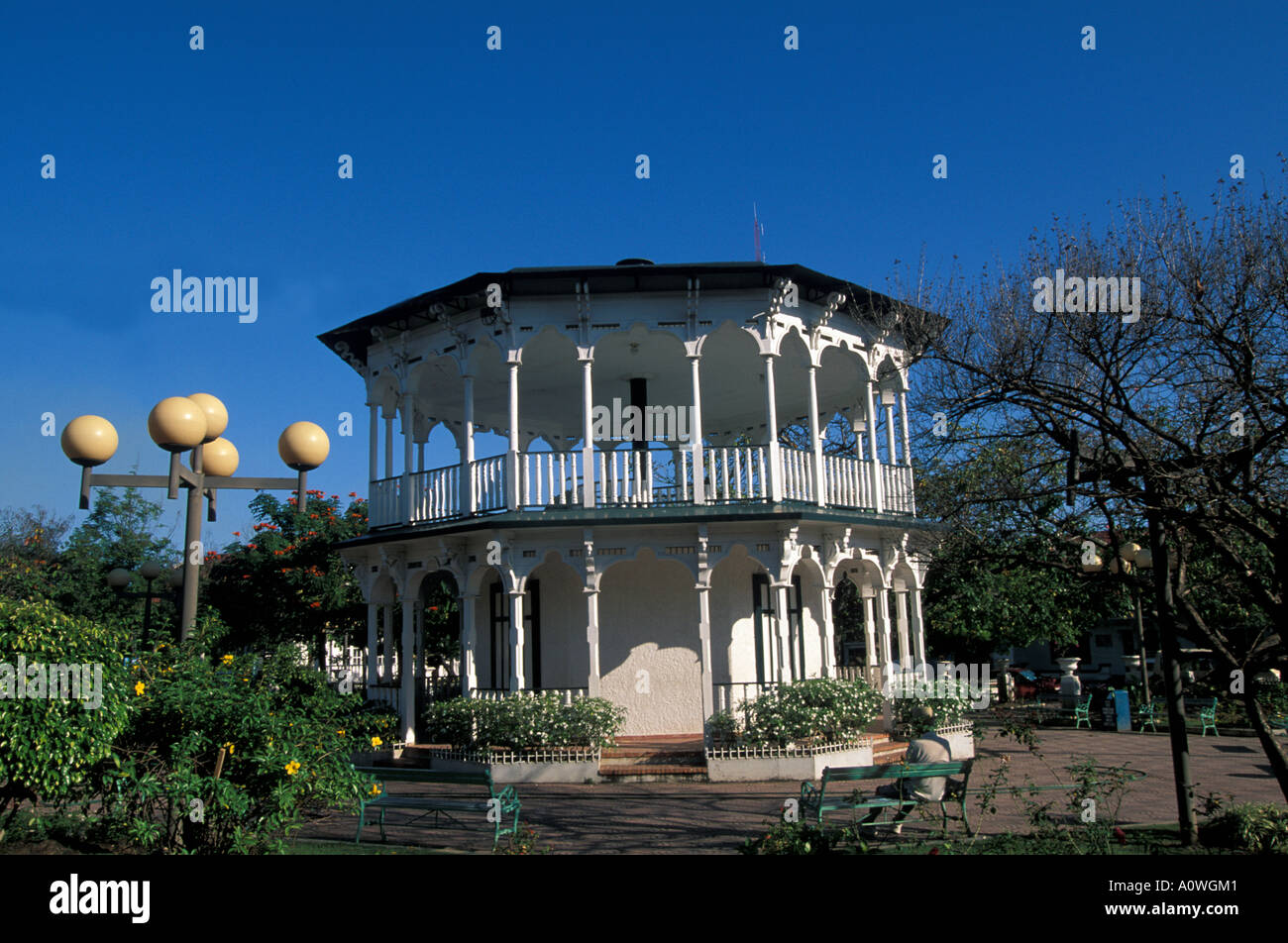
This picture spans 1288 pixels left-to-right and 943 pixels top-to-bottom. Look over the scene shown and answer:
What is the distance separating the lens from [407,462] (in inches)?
742

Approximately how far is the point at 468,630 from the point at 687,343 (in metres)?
6.50

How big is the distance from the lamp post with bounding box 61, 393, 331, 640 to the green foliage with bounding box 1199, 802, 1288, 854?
32.9 ft

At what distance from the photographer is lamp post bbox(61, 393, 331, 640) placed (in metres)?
9.45

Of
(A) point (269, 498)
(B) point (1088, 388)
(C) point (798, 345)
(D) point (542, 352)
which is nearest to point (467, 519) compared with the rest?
(D) point (542, 352)

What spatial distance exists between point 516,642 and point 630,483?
3.38 meters

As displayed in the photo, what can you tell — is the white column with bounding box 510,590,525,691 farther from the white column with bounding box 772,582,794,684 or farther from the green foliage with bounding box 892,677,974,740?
the green foliage with bounding box 892,677,974,740

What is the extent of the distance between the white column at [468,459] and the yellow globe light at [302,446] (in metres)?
6.61

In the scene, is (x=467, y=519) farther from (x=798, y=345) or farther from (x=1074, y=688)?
(x=1074, y=688)

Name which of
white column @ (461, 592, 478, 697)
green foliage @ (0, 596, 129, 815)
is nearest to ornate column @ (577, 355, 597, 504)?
white column @ (461, 592, 478, 697)

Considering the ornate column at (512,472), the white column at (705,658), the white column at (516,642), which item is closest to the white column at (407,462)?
the ornate column at (512,472)

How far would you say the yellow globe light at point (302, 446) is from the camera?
10.5 m

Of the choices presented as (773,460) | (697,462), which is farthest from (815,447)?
(697,462)
